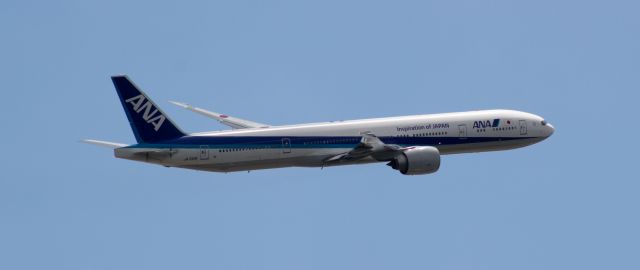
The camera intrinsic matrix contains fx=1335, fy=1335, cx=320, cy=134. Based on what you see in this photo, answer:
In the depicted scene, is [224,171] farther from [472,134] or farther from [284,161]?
[472,134]

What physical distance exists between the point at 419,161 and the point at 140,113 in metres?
17.6

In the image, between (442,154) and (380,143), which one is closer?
(380,143)

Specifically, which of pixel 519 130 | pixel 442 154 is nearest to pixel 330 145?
pixel 442 154

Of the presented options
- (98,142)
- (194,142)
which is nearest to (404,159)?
(194,142)

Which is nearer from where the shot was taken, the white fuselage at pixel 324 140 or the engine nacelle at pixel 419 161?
the white fuselage at pixel 324 140

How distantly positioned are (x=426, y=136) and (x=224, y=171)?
13.5 m

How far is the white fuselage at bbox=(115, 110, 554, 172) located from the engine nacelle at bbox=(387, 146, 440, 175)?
204 cm

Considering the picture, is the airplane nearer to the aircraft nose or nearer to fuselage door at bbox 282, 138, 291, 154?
fuselage door at bbox 282, 138, 291, 154

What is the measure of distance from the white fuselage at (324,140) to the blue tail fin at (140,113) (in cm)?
74

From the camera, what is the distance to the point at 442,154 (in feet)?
291

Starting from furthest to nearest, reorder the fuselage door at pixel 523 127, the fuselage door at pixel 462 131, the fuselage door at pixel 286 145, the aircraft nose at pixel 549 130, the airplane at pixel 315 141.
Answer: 1. the aircraft nose at pixel 549 130
2. the fuselage door at pixel 523 127
3. the fuselage door at pixel 462 131
4. the fuselage door at pixel 286 145
5. the airplane at pixel 315 141

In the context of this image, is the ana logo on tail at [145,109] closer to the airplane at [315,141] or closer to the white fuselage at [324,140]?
the airplane at [315,141]

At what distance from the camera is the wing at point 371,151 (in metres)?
82.9

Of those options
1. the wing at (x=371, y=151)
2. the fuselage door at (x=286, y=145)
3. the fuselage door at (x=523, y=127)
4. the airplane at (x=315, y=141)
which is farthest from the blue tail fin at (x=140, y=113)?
the fuselage door at (x=523, y=127)
